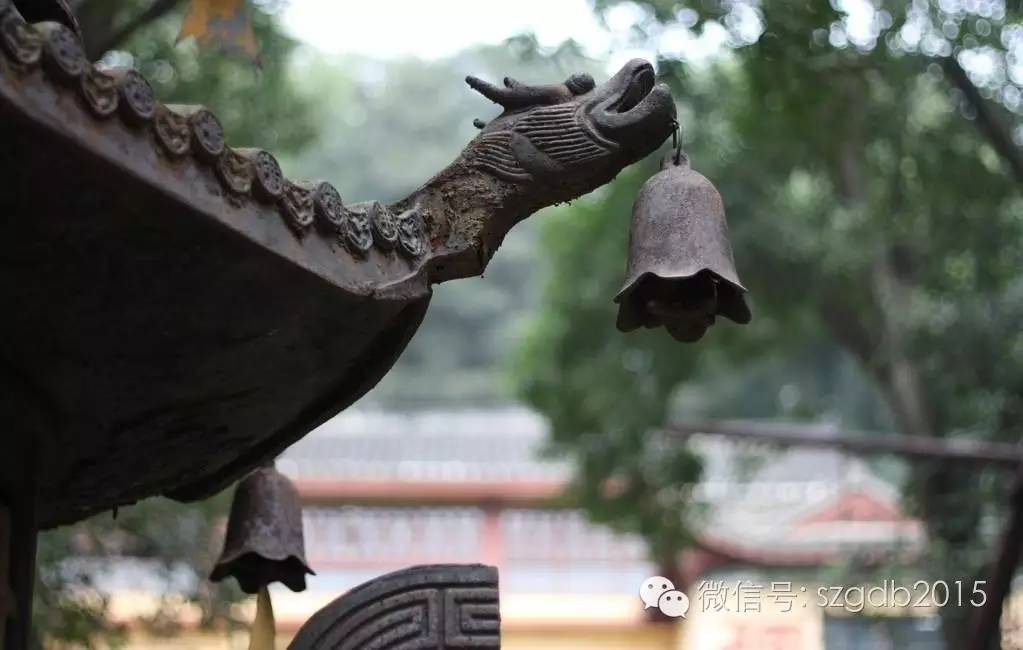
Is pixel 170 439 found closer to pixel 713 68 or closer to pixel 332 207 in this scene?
pixel 332 207

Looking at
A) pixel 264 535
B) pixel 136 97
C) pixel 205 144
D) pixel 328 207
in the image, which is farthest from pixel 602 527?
pixel 136 97

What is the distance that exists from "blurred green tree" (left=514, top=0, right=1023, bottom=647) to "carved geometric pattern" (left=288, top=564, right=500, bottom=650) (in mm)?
5159

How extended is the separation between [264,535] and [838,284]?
746 cm

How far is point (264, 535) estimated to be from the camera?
3979mm

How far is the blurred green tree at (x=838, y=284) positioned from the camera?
9172 mm

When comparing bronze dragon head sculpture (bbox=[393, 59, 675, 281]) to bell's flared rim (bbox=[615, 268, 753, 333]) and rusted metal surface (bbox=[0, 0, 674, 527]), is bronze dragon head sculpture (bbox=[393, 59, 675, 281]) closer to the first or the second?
rusted metal surface (bbox=[0, 0, 674, 527])

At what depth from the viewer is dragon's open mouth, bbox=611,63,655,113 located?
10.6 ft

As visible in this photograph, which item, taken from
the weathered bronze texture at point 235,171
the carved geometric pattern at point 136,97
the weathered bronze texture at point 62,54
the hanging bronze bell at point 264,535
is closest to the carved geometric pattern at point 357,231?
the weathered bronze texture at point 235,171

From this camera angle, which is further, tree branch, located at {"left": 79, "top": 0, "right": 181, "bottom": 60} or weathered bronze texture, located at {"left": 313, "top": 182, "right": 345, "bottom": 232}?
tree branch, located at {"left": 79, "top": 0, "right": 181, "bottom": 60}

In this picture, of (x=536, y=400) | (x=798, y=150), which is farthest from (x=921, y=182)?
(x=536, y=400)

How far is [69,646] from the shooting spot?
25.2ft

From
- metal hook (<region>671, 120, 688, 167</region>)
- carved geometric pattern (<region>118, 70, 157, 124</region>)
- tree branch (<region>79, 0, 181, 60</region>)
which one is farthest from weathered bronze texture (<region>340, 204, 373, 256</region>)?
tree branch (<region>79, 0, 181, 60</region>)

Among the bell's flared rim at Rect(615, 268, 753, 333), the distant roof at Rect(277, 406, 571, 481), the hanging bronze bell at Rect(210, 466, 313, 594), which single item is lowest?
the hanging bronze bell at Rect(210, 466, 313, 594)

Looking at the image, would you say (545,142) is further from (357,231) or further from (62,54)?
(62,54)
